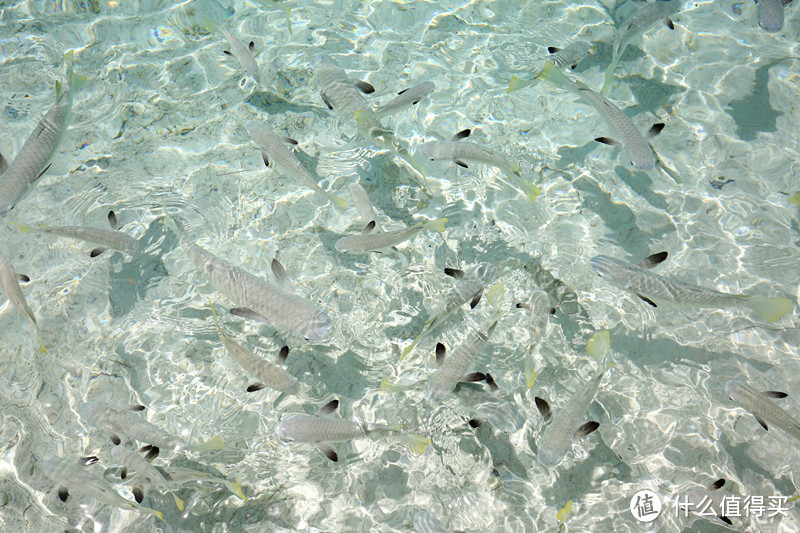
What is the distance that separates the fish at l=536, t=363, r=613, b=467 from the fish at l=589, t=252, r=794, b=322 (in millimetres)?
865

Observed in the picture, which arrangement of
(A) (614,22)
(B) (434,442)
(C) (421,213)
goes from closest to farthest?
(B) (434,442)
(C) (421,213)
(A) (614,22)

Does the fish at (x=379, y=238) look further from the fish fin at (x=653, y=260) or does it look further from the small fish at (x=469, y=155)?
the fish fin at (x=653, y=260)

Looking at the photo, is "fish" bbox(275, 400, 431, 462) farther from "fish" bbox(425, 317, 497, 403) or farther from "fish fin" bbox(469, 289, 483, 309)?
"fish fin" bbox(469, 289, 483, 309)

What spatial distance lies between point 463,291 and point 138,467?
2.91m

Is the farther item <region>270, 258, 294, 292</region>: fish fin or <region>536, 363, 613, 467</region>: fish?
<region>270, 258, 294, 292</region>: fish fin

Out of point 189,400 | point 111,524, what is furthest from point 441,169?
point 111,524

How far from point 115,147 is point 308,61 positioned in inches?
110

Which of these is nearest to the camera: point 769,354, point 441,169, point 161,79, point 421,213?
point 769,354

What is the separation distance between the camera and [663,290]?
166 inches

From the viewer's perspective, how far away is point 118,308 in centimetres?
503

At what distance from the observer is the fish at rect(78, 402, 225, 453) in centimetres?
393

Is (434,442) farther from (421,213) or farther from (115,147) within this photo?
(115,147)

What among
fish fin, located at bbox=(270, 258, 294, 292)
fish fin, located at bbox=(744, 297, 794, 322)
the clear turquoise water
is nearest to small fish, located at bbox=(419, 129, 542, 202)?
the clear turquoise water

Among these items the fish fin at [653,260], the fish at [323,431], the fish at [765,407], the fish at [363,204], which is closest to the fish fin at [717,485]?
the fish at [765,407]
